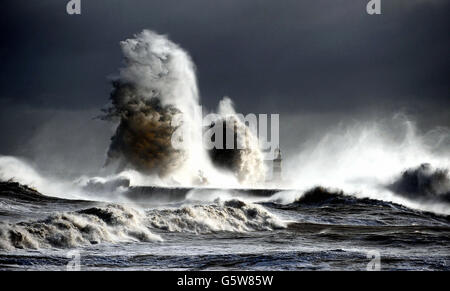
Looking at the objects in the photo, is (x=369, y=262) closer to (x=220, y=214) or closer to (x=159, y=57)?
(x=220, y=214)

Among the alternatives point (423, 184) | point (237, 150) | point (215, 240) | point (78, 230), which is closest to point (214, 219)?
point (215, 240)

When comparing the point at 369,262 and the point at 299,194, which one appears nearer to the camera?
the point at 369,262

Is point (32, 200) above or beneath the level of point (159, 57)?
beneath

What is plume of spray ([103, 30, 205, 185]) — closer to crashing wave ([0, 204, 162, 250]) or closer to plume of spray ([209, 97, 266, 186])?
plume of spray ([209, 97, 266, 186])

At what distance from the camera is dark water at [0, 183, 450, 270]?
408 inches

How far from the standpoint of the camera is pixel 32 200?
78.6 ft

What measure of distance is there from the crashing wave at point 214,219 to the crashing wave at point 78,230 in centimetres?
96

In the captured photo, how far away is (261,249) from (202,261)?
2.05m

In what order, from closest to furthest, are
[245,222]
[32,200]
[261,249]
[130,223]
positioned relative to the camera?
[261,249] → [130,223] → [245,222] → [32,200]

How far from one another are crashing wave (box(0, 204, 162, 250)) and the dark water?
21 millimetres

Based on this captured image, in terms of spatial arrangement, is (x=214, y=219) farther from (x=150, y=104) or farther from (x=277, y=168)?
(x=277, y=168)

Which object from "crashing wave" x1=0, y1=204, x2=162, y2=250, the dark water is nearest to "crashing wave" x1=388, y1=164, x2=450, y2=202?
the dark water

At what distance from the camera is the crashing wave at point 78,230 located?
38.4 feet
